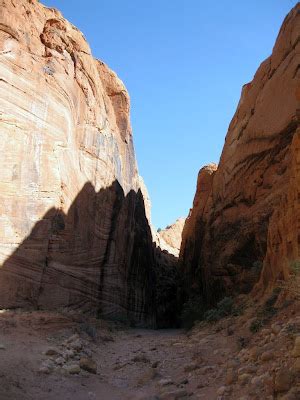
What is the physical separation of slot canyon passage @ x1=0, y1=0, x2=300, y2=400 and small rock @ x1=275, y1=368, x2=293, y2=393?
0.08ft

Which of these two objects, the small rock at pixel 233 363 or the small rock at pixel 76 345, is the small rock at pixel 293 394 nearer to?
the small rock at pixel 233 363

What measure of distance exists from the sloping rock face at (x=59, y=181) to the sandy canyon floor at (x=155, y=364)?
3.22 meters

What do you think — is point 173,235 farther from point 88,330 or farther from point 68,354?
point 68,354

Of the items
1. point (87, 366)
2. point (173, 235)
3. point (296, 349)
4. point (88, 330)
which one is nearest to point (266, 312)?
point (296, 349)

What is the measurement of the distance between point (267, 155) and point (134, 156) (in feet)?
35.3

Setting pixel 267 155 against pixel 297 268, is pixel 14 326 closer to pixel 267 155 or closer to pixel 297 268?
pixel 297 268

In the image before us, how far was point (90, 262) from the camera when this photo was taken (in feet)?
61.4

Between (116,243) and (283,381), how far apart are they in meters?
16.3

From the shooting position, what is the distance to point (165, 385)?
25.6 feet

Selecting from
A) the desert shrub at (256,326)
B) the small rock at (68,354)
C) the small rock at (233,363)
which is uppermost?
the desert shrub at (256,326)

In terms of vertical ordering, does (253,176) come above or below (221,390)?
above

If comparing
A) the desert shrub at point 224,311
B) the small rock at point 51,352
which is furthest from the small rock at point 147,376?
the desert shrub at point 224,311

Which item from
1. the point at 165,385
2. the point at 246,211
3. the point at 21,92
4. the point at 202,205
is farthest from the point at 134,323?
the point at 165,385

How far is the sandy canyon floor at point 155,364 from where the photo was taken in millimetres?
6441
